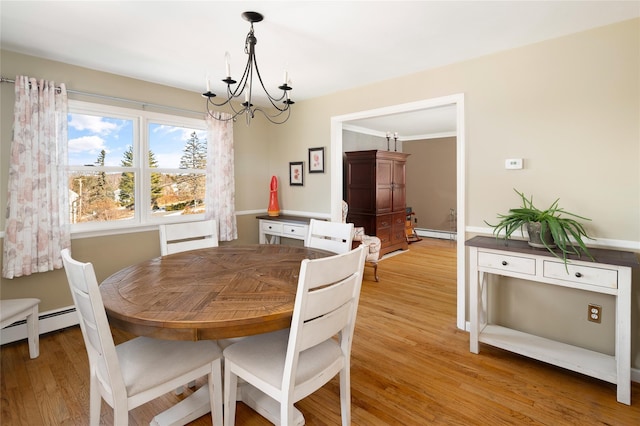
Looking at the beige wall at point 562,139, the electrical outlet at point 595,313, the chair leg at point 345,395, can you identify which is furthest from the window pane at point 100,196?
the electrical outlet at point 595,313

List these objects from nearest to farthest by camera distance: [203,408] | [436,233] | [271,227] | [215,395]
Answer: [215,395], [203,408], [271,227], [436,233]

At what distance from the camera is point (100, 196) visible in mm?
3207

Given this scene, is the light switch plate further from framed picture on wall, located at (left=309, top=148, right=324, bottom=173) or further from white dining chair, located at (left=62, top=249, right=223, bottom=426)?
white dining chair, located at (left=62, top=249, right=223, bottom=426)

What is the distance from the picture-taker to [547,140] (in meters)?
2.49

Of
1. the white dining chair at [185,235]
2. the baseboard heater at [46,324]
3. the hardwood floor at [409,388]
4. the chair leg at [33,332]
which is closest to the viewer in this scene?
the hardwood floor at [409,388]

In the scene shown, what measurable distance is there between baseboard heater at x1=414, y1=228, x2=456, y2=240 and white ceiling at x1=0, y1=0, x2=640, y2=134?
4951 millimetres

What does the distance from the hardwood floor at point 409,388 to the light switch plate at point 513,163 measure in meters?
1.48

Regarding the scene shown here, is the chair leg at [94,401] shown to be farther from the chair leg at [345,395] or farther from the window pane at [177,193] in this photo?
the window pane at [177,193]

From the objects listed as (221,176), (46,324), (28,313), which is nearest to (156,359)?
(28,313)

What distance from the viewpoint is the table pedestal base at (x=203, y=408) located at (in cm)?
174

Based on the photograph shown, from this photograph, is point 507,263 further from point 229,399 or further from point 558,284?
point 229,399

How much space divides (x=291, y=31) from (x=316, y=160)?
76.3 inches

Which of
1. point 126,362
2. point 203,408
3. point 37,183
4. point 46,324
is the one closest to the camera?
point 126,362

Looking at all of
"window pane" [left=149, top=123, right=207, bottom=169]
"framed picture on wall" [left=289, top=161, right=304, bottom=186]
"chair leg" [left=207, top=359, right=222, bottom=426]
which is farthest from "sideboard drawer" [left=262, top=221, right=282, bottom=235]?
"chair leg" [left=207, top=359, right=222, bottom=426]
